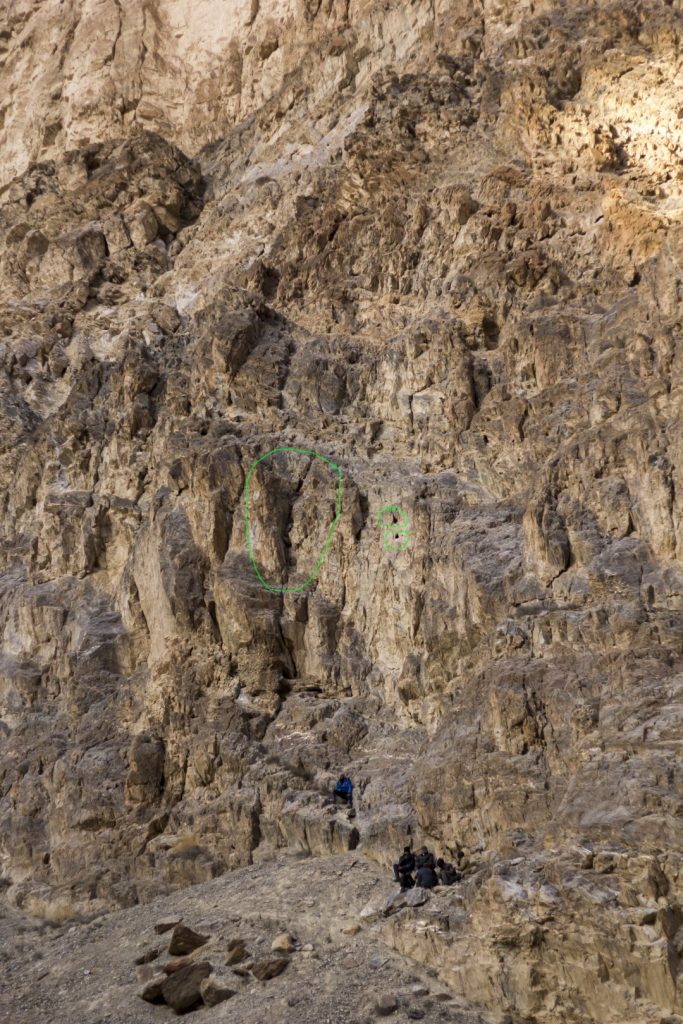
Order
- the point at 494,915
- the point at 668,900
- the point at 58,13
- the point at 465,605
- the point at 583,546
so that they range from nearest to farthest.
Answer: the point at 668,900, the point at 494,915, the point at 583,546, the point at 465,605, the point at 58,13

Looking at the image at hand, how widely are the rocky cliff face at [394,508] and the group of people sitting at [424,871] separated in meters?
0.65

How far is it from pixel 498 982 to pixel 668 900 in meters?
2.55

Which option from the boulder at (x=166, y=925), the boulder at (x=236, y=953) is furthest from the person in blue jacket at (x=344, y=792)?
the boulder at (x=236, y=953)

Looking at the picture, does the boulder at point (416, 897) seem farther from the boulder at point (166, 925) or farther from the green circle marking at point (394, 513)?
the green circle marking at point (394, 513)

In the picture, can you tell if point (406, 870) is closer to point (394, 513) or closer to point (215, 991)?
point (215, 991)

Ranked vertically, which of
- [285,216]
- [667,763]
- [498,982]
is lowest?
[498,982]

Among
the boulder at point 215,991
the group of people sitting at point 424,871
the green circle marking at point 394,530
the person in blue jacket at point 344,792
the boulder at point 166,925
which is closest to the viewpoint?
the boulder at point 215,991

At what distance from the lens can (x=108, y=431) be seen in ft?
90.9

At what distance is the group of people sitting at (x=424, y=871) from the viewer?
15.2 metres

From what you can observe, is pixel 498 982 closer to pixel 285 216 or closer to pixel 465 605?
pixel 465 605

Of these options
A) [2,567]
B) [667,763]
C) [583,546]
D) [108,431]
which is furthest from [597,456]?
[2,567]

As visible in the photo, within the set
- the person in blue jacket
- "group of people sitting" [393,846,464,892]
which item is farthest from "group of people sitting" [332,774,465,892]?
the person in blue jacket

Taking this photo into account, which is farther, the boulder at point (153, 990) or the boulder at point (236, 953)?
the boulder at point (236, 953)

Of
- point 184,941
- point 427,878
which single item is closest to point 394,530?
point 427,878
